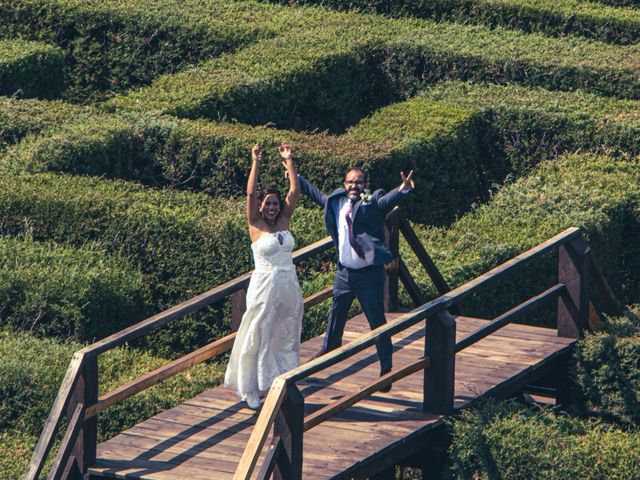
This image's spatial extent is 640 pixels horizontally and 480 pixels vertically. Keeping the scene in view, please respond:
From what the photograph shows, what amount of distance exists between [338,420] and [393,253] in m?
2.53

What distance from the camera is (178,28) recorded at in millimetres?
23422

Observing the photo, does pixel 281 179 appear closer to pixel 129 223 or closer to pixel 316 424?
pixel 129 223

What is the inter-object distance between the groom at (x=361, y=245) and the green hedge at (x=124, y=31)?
36.5 feet

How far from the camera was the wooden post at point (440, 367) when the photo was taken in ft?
39.3

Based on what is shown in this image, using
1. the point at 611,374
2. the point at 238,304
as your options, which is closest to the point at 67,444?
the point at 238,304

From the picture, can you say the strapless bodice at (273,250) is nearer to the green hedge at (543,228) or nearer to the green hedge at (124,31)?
the green hedge at (543,228)

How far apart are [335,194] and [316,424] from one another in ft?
7.14

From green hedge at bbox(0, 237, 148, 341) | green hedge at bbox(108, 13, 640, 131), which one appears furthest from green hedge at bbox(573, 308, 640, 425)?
green hedge at bbox(108, 13, 640, 131)

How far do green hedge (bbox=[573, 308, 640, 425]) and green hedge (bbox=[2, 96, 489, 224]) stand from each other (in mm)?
4662

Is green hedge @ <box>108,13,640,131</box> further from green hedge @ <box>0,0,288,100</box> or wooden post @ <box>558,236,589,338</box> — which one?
wooden post @ <box>558,236,589,338</box>

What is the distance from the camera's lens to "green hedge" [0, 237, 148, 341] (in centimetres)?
1451

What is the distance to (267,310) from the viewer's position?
11.9 meters

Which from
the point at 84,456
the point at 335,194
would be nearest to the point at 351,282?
the point at 335,194

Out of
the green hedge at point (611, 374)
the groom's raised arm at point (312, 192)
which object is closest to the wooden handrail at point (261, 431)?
the groom's raised arm at point (312, 192)
